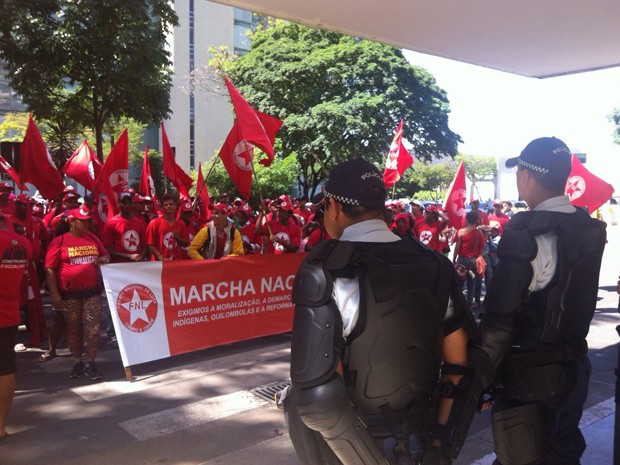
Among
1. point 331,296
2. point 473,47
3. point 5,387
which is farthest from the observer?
point 473,47

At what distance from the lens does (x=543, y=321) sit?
107 inches

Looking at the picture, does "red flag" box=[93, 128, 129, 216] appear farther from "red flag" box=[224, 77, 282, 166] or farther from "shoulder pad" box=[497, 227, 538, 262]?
"shoulder pad" box=[497, 227, 538, 262]

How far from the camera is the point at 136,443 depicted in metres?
4.50

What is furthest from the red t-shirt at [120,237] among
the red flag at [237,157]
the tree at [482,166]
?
the tree at [482,166]

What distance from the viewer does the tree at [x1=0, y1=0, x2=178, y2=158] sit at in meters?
15.3

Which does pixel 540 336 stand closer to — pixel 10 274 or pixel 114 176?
pixel 10 274

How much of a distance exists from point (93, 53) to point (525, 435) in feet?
53.9

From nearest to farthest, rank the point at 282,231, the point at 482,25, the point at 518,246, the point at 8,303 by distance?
the point at 518,246 → the point at 8,303 → the point at 482,25 → the point at 282,231

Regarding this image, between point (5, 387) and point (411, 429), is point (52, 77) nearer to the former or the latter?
A: point (5, 387)

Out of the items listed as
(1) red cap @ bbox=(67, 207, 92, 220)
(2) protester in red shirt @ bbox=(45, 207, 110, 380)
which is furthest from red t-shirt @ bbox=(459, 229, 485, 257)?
(1) red cap @ bbox=(67, 207, 92, 220)

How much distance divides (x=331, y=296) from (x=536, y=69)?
19.5 feet

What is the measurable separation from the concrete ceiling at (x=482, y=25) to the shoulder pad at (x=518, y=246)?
103 inches

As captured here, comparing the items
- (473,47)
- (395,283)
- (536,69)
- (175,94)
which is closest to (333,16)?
(473,47)

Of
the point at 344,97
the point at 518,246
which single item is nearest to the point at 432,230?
the point at 518,246
